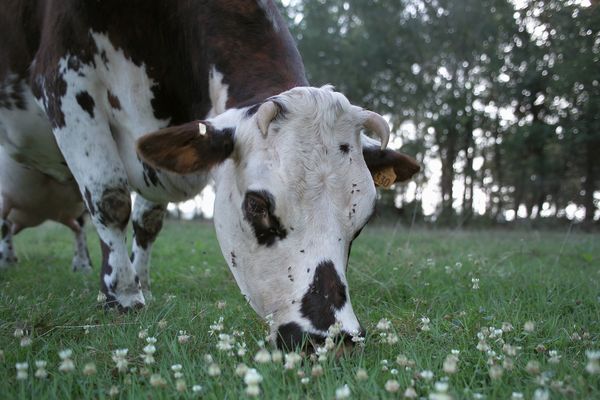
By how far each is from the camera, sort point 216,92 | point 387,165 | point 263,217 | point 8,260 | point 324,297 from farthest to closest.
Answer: point 8,260, point 216,92, point 387,165, point 263,217, point 324,297

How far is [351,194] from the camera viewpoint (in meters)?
2.98

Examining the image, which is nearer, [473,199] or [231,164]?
[231,164]

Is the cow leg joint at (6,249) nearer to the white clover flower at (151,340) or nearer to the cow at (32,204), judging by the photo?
the cow at (32,204)

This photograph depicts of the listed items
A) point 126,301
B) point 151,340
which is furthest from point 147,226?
point 151,340

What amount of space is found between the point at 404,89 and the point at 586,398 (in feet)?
89.3

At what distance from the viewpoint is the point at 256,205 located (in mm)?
3025

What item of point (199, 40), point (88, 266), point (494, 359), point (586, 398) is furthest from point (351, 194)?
point (88, 266)

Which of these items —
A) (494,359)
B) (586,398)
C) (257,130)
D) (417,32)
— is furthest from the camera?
(417,32)

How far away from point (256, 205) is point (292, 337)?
76cm

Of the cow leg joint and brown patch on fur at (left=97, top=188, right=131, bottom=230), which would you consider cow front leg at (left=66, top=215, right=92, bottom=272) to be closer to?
the cow leg joint

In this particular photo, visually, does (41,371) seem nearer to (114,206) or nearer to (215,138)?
(215,138)

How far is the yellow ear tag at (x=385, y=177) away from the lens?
3691 millimetres

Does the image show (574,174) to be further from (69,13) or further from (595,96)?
(69,13)

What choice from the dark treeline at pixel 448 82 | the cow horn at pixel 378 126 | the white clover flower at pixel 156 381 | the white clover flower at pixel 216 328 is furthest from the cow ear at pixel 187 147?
the dark treeline at pixel 448 82
